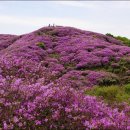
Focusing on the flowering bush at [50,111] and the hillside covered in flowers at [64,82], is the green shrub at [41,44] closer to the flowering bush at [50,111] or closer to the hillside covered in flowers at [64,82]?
the hillside covered in flowers at [64,82]

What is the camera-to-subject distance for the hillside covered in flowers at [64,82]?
1143 centimetres

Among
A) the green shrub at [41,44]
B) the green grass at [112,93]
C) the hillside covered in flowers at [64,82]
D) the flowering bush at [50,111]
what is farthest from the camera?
the green shrub at [41,44]

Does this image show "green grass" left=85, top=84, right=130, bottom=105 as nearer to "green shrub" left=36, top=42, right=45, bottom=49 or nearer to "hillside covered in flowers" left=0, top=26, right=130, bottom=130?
"hillside covered in flowers" left=0, top=26, right=130, bottom=130

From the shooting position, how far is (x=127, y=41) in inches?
1661

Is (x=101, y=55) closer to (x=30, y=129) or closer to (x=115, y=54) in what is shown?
(x=115, y=54)

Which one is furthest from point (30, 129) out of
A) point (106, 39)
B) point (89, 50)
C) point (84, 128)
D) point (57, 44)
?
point (106, 39)

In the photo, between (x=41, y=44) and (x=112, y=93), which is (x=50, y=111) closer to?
(x=112, y=93)

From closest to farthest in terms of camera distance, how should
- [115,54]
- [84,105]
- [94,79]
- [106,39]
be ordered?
1. [84,105]
2. [94,79]
3. [115,54]
4. [106,39]

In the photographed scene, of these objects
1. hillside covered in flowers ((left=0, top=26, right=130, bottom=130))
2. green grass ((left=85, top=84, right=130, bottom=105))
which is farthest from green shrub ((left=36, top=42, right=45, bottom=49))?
green grass ((left=85, top=84, right=130, bottom=105))

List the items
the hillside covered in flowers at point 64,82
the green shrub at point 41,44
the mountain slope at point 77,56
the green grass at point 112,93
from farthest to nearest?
1. the green shrub at point 41,44
2. the mountain slope at point 77,56
3. the green grass at point 112,93
4. the hillside covered in flowers at point 64,82

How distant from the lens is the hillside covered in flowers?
11.4m

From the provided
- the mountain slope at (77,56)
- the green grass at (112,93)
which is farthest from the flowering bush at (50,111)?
the mountain slope at (77,56)

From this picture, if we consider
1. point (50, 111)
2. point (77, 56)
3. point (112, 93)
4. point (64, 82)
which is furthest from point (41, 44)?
point (50, 111)

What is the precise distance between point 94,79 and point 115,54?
5729 millimetres
